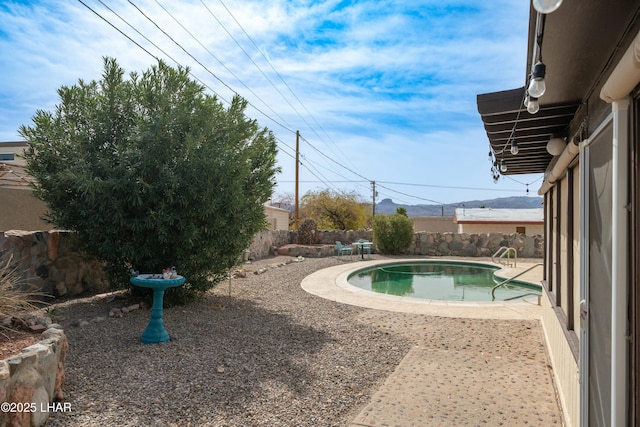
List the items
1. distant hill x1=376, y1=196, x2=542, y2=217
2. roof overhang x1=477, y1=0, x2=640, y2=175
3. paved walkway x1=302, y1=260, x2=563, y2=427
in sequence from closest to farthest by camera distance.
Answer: roof overhang x1=477, y1=0, x2=640, y2=175, paved walkway x1=302, y1=260, x2=563, y2=427, distant hill x1=376, y1=196, x2=542, y2=217

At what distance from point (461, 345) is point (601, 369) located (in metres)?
3.51

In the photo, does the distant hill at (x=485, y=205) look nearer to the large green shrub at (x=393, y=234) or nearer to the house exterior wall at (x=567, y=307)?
the large green shrub at (x=393, y=234)

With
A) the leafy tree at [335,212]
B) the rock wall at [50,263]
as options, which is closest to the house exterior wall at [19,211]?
the rock wall at [50,263]

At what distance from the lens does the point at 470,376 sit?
14.0 feet

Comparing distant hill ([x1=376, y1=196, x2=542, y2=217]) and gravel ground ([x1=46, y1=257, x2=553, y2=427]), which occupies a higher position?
distant hill ([x1=376, y1=196, x2=542, y2=217])

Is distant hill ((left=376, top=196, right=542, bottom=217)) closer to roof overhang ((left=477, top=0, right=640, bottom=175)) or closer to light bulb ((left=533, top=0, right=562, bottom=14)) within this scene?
roof overhang ((left=477, top=0, right=640, bottom=175))

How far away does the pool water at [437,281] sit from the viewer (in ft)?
36.7

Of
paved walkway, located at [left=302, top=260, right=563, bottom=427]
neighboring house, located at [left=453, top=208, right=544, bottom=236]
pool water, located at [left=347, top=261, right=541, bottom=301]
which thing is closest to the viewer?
paved walkway, located at [left=302, top=260, right=563, bottom=427]

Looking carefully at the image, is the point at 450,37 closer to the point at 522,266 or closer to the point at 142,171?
the point at 142,171

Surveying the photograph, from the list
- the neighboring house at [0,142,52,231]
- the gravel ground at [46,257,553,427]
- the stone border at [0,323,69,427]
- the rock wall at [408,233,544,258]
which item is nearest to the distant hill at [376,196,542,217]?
the rock wall at [408,233,544,258]

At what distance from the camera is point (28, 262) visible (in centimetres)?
694

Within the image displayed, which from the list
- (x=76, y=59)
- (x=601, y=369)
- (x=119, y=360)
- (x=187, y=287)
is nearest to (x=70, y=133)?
(x=76, y=59)

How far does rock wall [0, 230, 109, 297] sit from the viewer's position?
22.2 ft

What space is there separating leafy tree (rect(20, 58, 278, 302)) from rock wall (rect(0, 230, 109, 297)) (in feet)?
1.78
